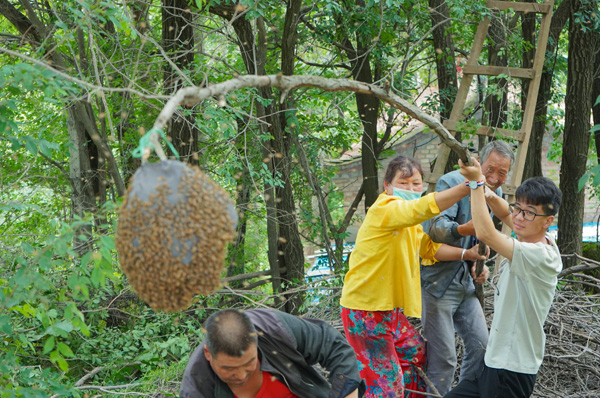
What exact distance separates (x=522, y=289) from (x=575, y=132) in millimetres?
5147

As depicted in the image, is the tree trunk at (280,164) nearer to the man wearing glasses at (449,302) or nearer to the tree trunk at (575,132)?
the man wearing glasses at (449,302)

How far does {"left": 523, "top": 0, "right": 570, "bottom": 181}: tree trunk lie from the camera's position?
25.2 ft

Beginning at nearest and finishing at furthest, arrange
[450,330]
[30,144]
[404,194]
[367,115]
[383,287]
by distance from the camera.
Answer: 1. [30,144]
2. [383,287]
3. [404,194]
4. [450,330]
5. [367,115]

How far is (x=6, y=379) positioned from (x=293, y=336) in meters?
1.57

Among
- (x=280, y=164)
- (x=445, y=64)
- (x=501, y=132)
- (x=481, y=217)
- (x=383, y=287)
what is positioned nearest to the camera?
(x=481, y=217)

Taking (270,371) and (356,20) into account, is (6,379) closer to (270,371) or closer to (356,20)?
(270,371)

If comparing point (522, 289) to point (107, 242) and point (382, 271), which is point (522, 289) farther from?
point (107, 242)

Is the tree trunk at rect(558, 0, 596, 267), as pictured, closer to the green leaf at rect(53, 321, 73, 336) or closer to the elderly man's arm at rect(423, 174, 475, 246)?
the elderly man's arm at rect(423, 174, 475, 246)

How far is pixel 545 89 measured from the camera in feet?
25.9

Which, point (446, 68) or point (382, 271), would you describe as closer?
point (382, 271)

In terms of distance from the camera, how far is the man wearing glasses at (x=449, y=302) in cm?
397

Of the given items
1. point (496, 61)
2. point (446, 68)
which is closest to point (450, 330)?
point (446, 68)

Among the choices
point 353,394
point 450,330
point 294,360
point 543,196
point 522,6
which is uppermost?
point 522,6

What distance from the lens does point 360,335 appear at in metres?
3.68
